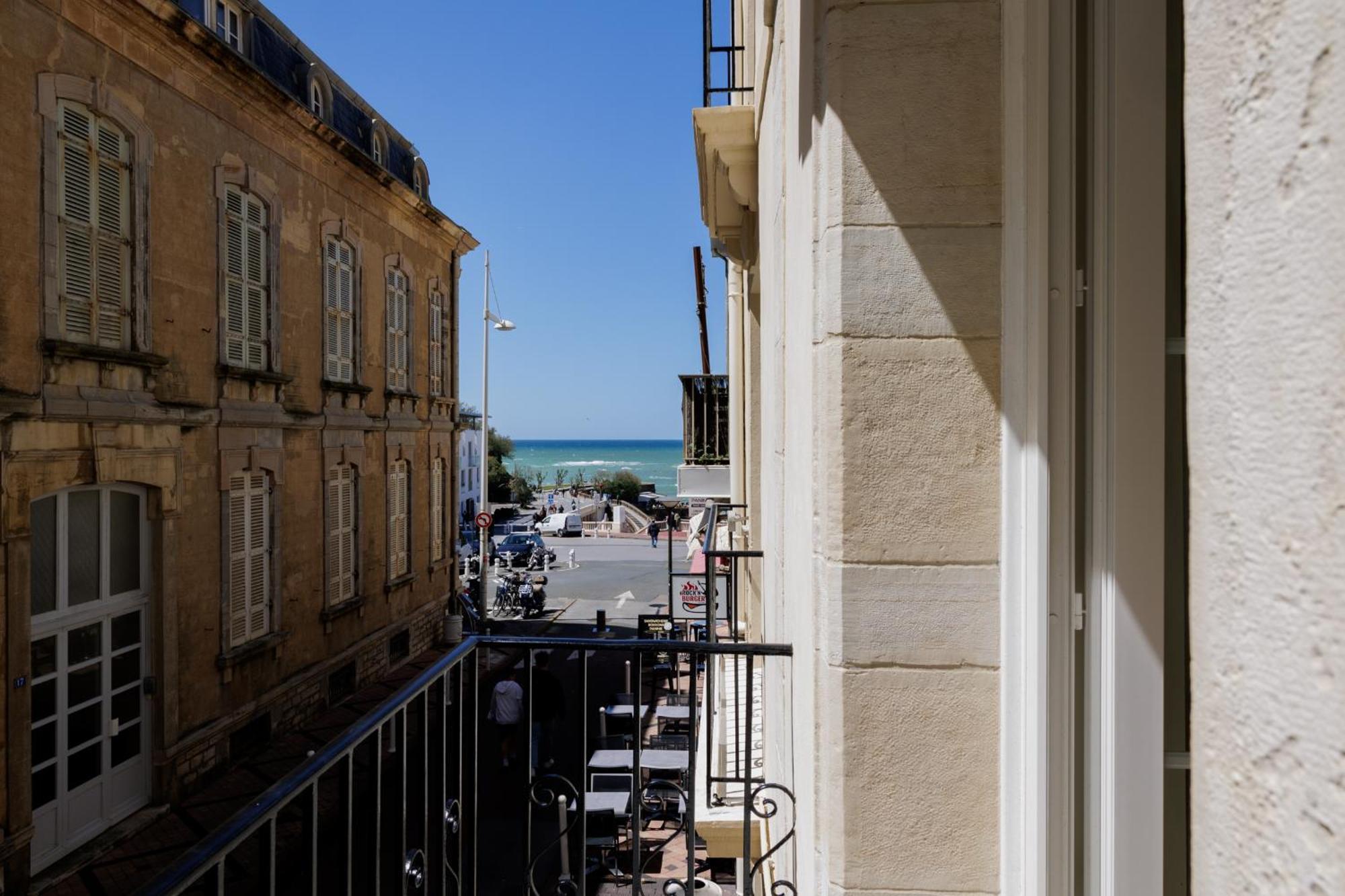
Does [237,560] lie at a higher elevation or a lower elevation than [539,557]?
higher

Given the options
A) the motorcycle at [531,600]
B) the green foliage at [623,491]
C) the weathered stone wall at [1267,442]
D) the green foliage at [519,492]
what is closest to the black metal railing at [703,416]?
the motorcycle at [531,600]

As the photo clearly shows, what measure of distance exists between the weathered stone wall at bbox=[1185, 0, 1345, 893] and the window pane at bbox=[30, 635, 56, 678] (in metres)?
10.2

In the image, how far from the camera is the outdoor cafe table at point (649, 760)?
19.5ft

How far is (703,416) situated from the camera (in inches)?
546

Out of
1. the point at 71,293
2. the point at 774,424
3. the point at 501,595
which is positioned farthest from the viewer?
the point at 501,595

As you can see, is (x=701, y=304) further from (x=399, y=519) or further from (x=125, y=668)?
(x=125, y=668)

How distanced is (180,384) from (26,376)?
7.13 feet

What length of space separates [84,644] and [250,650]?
2565 mm

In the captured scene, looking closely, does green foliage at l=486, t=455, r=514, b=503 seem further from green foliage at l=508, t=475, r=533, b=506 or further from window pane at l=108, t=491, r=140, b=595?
window pane at l=108, t=491, r=140, b=595

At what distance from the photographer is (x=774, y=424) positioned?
12.1 feet

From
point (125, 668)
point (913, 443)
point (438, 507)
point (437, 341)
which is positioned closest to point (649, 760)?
point (913, 443)

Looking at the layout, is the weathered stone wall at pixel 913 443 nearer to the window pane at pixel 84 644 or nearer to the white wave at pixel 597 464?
the window pane at pixel 84 644

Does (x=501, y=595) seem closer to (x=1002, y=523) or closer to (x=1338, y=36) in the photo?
(x=1002, y=523)

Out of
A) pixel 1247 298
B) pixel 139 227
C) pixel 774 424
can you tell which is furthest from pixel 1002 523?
pixel 139 227
